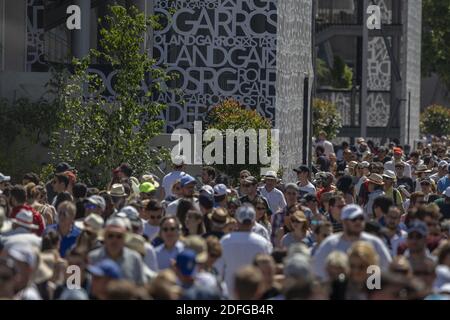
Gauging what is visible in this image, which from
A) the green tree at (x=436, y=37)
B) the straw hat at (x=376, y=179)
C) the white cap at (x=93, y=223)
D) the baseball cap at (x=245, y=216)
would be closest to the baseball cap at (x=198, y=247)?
the white cap at (x=93, y=223)

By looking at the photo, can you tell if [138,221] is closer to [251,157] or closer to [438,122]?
[251,157]

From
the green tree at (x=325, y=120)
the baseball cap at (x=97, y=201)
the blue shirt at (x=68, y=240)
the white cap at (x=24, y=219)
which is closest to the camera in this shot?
the blue shirt at (x=68, y=240)

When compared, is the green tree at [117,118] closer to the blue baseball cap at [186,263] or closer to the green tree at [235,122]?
the green tree at [235,122]

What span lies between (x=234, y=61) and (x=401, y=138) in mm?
19105

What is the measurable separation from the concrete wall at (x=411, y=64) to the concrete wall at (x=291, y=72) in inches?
472

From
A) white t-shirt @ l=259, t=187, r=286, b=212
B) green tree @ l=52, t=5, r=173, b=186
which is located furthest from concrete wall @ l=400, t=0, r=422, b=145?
white t-shirt @ l=259, t=187, r=286, b=212

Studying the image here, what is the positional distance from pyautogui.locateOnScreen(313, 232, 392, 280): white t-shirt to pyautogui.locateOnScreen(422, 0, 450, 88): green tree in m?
56.0

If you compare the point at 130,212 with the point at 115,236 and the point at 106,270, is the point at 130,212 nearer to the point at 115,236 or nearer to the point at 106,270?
the point at 115,236

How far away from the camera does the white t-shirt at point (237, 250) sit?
1398 cm

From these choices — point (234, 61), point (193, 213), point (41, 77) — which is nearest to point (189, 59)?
point (234, 61)

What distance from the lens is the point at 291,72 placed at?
35875 millimetres

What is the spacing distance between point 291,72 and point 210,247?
22.5m

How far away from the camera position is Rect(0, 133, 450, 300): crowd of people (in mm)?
11500

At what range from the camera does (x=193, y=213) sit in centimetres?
1580
